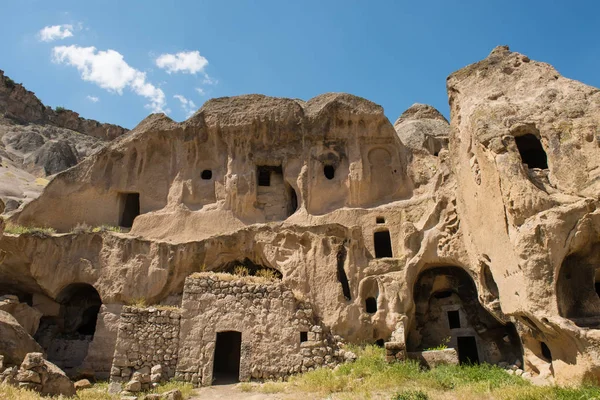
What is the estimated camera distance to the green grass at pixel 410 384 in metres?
8.02

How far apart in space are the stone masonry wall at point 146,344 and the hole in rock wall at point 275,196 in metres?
6.40

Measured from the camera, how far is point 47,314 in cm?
1503

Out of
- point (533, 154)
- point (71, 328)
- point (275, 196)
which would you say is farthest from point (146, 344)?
point (533, 154)

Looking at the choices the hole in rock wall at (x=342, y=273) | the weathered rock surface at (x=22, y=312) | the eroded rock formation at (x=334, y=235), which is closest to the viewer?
the eroded rock formation at (x=334, y=235)

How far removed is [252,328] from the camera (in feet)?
40.0

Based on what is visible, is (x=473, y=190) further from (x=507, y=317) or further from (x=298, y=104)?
(x=298, y=104)

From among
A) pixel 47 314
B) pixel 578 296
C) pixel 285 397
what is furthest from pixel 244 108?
pixel 578 296

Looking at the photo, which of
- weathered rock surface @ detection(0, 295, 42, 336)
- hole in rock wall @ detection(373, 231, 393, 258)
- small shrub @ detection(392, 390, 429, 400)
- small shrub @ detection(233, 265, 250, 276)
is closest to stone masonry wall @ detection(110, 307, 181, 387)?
small shrub @ detection(233, 265, 250, 276)

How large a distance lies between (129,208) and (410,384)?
44.5ft

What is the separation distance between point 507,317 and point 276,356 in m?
5.88

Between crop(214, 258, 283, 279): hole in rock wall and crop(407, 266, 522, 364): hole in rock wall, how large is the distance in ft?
15.1

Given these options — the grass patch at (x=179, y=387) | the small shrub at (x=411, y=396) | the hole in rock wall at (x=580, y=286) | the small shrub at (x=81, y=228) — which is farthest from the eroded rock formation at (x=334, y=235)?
the small shrub at (x=411, y=396)

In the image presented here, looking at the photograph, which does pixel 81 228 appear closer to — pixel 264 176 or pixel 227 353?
pixel 227 353

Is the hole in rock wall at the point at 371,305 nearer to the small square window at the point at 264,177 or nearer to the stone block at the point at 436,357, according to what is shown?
the stone block at the point at 436,357
